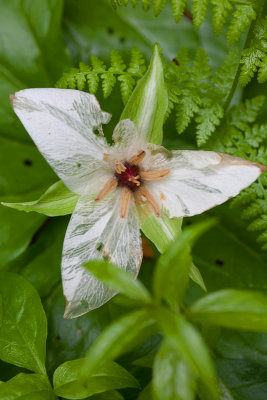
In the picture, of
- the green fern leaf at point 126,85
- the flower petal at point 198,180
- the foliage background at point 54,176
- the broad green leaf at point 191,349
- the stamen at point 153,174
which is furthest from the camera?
the foliage background at point 54,176

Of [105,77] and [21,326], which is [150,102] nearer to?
[105,77]

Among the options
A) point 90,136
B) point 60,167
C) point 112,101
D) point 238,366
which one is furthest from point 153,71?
point 238,366

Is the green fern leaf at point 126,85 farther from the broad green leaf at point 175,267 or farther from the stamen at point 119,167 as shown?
the broad green leaf at point 175,267

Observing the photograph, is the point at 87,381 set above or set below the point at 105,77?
below

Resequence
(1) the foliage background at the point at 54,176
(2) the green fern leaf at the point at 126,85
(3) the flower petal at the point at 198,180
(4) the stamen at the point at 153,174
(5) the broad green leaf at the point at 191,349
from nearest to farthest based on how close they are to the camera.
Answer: (5) the broad green leaf at the point at 191,349
(3) the flower petal at the point at 198,180
(4) the stamen at the point at 153,174
(2) the green fern leaf at the point at 126,85
(1) the foliage background at the point at 54,176

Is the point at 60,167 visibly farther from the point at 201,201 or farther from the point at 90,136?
the point at 201,201

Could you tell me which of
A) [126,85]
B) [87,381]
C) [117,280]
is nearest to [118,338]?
[117,280]

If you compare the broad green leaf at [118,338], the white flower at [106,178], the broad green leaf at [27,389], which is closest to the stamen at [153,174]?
the white flower at [106,178]
